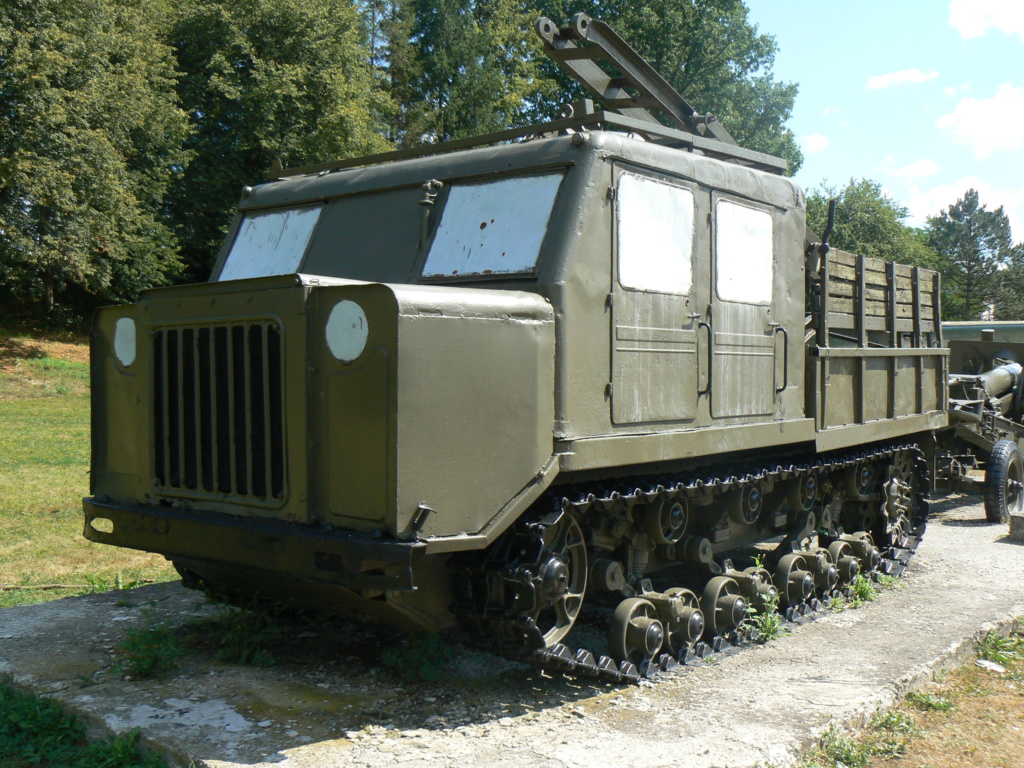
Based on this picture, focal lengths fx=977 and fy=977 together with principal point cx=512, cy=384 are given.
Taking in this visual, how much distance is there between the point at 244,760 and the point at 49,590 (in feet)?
13.5

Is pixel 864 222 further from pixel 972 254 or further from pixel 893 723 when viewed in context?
pixel 893 723

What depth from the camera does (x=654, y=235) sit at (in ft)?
17.4

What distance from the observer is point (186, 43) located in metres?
30.5

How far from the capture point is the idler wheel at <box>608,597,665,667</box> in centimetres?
514

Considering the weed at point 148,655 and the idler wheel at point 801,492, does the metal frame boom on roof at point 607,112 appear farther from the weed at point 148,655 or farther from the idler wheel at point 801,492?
the weed at point 148,655

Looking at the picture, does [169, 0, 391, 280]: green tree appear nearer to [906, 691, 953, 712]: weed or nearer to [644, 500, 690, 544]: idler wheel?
[644, 500, 690, 544]: idler wheel

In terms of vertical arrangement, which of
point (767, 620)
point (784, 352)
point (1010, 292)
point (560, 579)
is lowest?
point (767, 620)

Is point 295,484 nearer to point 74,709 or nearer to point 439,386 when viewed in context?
point 439,386

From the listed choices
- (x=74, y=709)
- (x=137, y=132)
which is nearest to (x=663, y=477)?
(x=74, y=709)

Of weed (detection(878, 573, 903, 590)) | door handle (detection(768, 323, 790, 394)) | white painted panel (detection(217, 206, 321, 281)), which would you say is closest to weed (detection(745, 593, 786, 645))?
door handle (detection(768, 323, 790, 394))

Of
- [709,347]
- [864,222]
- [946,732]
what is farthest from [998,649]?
[864,222]

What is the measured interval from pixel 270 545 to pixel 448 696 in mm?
1363

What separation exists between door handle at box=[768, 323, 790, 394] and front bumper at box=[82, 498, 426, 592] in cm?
333

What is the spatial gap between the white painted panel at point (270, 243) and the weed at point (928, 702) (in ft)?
14.0
